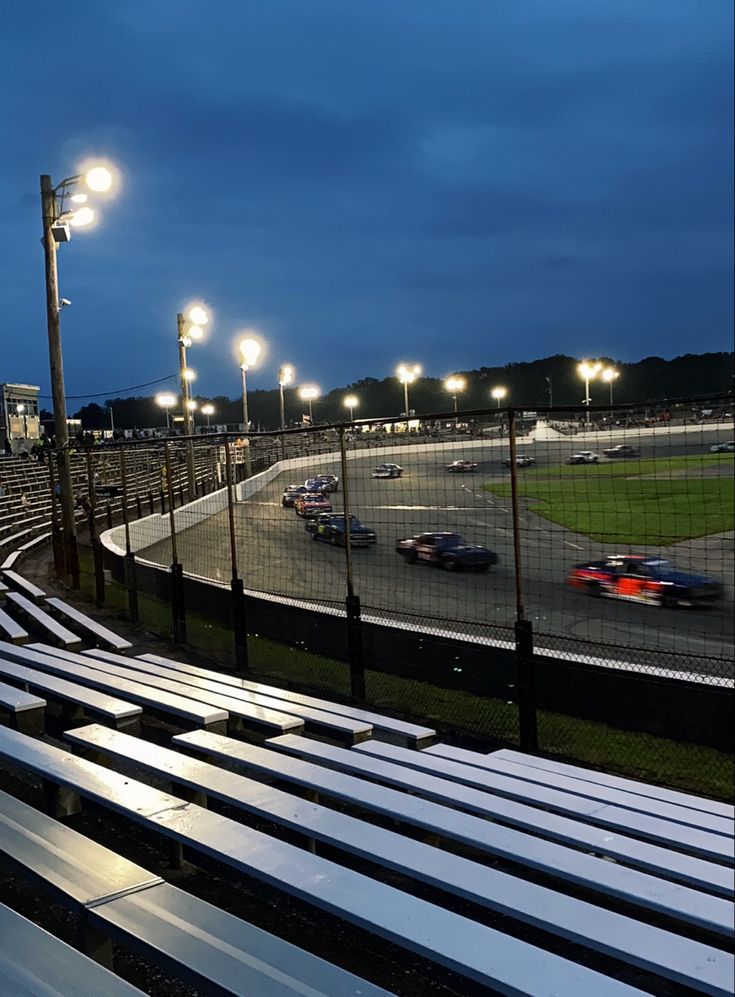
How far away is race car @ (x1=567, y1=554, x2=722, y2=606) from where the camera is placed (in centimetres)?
926

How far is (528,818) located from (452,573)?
6.22 metres

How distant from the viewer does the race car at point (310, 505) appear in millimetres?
9094

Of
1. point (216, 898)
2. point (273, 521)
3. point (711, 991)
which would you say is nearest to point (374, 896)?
point (711, 991)

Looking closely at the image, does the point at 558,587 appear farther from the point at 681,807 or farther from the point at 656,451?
the point at 681,807

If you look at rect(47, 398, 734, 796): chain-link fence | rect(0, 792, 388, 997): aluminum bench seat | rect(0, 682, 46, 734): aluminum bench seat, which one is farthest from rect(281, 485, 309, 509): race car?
rect(0, 792, 388, 997): aluminum bench seat

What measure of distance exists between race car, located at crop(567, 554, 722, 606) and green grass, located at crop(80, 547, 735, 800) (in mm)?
2030

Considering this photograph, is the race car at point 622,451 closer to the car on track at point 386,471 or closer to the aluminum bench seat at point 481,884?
the car on track at point 386,471

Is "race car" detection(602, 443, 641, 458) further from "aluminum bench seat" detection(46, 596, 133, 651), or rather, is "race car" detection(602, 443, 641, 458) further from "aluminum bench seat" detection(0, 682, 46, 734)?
"aluminum bench seat" detection(46, 596, 133, 651)

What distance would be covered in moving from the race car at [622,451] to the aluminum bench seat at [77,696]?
4.43m

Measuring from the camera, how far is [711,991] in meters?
2.25

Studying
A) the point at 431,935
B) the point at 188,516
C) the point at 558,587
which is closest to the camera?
the point at 431,935

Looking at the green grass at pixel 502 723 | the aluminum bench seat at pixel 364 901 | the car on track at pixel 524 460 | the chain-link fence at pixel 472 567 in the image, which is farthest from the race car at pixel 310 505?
the aluminum bench seat at pixel 364 901

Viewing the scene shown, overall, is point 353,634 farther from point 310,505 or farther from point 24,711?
point 24,711

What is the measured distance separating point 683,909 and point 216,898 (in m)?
1.97
